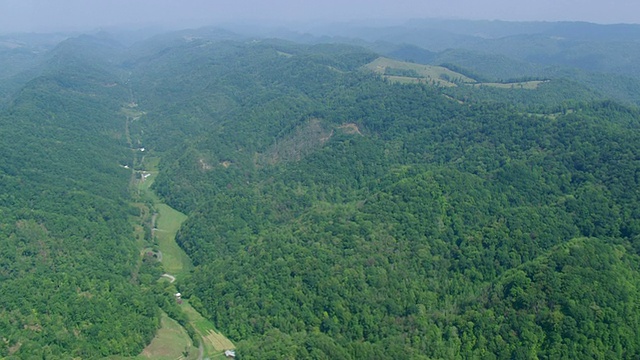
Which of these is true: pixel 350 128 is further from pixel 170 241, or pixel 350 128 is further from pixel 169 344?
pixel 169 344

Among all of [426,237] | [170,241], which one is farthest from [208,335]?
[426,237]

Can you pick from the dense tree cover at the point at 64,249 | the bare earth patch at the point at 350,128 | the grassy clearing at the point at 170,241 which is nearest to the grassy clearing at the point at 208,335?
the dense tree cover at the point at 64,249

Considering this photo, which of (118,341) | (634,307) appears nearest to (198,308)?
(118,341)

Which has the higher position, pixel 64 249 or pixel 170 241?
pixel 64 249

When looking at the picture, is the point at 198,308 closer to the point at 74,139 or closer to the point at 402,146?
the point at 402,146

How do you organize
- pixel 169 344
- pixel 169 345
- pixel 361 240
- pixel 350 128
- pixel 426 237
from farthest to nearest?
1. pixel 350 128
2. pixel 426 237
3. pixel 361 240
4. pixel 169 344
5. pixel 169 345

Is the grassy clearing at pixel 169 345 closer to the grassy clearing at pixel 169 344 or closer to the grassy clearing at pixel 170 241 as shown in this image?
the grassy clearing at pixel 169 344
